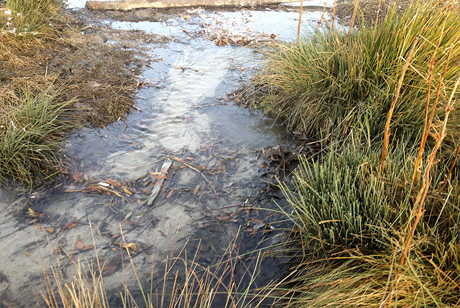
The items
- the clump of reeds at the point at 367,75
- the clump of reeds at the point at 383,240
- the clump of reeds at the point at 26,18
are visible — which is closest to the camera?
the clump of reeds at the point at 383,240

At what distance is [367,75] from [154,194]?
2.93 m

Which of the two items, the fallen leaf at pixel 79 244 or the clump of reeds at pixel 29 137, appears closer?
the fallen leaf at pixel 79 244

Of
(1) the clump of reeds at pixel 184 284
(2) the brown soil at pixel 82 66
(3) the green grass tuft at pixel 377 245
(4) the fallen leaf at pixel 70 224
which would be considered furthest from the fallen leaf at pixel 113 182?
(3) the green grass tuft at pixel 377 245

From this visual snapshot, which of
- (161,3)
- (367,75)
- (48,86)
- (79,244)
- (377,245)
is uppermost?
(161,3)

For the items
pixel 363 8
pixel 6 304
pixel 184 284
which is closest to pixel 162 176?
pixel 184 284

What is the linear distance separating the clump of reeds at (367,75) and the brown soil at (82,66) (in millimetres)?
2608

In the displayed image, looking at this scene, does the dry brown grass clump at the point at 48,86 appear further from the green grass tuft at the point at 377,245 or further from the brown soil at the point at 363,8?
the brown soil at the point at 363,8

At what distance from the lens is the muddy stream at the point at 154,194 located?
274cm

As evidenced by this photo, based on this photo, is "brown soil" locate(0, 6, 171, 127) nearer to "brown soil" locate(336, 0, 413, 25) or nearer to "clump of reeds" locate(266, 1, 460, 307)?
"clump of reeds" locate(266, 1, 460, 307)

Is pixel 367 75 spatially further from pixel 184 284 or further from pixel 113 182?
pixel 113 182

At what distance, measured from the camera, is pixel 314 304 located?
1.99m

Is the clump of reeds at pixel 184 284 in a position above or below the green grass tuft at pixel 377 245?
below

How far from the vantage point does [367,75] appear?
3582mm

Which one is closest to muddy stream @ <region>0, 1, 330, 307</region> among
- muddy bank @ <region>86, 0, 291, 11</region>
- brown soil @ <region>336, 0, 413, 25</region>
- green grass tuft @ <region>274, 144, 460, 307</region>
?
green grass tuft @ <region>274, 144, 460, 307</region>
